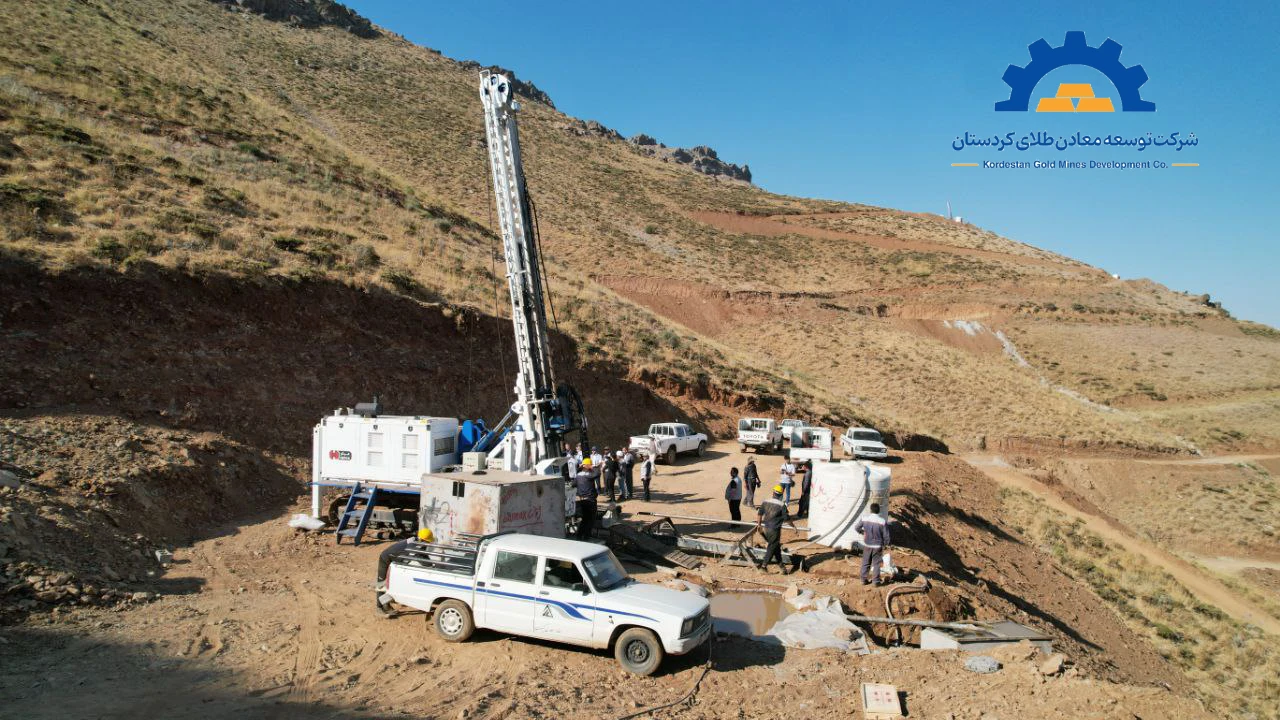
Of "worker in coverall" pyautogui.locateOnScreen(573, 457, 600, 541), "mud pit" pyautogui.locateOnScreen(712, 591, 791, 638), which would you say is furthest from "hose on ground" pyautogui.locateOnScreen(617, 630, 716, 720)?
"worker in coverall" pyautogui.locateOnScreen(573, 457, 600, 541)

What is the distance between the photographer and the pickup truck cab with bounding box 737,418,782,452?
98.6ft

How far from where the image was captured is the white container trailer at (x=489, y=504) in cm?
1182

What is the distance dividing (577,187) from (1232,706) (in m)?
69.8

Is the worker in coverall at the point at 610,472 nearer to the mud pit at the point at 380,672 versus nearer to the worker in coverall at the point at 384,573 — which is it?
the mud pit at the point at 380,672

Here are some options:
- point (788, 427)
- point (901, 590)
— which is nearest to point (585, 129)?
point (788, 427)

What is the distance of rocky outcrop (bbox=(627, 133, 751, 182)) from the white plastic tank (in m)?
133

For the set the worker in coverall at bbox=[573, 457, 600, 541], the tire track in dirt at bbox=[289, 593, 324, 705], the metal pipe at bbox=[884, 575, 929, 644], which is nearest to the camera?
the tire track in dirt at bbox=[289, 593, 324, 705]

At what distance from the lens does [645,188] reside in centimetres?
8656

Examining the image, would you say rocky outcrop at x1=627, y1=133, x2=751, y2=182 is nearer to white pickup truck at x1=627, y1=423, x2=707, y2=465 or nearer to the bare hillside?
the bare hillside

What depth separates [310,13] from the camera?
94.2 m

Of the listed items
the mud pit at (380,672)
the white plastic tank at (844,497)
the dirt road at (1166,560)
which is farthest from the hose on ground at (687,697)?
the dirt road at (1166,560)

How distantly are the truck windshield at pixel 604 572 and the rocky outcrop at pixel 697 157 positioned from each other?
137780 mm

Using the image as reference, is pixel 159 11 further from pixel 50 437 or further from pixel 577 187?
pixel 50 437

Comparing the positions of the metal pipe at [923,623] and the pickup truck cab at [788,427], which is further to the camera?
the pickup truck cab at [788,427]
